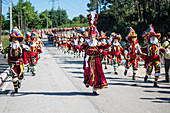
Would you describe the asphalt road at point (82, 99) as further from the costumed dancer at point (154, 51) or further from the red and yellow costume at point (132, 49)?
the red and yellow costume at point (132, 49)

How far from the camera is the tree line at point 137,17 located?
33.3 meters

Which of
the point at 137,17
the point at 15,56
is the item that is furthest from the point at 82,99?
the point at 137,17

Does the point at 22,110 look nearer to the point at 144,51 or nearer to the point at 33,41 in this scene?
the point at 144,51

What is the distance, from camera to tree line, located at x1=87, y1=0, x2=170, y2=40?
33.3m

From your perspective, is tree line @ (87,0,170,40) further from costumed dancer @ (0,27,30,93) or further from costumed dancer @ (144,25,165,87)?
costumed dancer @ (0,27,30,93)

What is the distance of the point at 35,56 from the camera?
1298cm

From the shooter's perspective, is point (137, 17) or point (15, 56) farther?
point (137, 17)

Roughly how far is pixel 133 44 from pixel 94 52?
3.31 m

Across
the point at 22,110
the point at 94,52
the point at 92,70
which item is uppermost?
the point at 94,52

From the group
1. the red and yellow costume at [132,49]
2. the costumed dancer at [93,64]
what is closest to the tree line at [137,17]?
the red and yellow costume at [132,49]

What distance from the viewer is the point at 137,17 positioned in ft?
150

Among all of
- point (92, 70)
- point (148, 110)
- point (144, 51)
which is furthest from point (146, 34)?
point (148, 110)

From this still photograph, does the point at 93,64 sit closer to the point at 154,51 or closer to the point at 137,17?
the point at 154,51

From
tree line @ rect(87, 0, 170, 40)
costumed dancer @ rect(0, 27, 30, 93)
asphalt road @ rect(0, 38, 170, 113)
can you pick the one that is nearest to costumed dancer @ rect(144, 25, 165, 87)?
asphalt road @ rect(0, 38, 170, 113)
